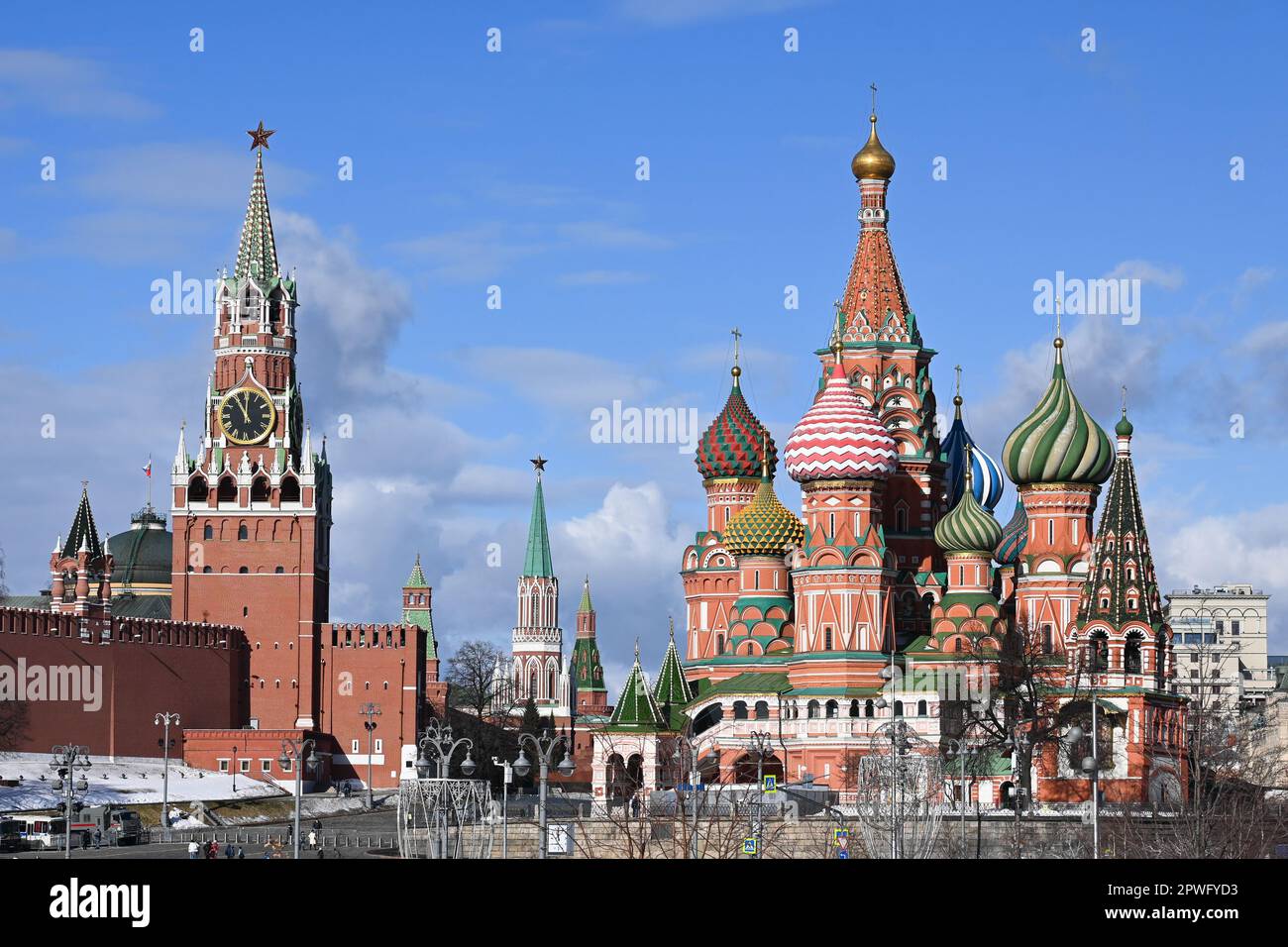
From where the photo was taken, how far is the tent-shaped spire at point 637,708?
90.1 metres

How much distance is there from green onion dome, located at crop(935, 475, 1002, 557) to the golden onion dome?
51.6ft

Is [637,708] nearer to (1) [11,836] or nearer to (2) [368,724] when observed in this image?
(2) [368,724]

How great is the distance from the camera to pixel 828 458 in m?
87.2

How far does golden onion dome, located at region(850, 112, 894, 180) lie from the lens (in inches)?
3772

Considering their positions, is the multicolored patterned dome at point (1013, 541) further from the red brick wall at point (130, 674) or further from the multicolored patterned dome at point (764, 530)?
the red brick wall at point (130, 674)

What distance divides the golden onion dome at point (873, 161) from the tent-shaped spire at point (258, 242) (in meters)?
32.0

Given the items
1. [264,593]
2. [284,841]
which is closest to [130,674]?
[264,593]

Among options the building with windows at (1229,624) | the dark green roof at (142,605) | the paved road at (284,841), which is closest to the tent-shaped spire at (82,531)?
the dark green roof at (142,605)

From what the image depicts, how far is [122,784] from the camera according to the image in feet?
285
